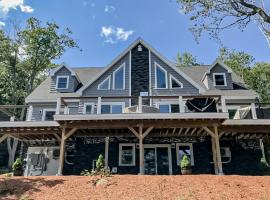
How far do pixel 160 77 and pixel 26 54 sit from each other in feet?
71.0

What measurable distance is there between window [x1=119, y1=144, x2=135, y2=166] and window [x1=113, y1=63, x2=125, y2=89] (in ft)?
14.2

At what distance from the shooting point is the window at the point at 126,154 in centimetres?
1833

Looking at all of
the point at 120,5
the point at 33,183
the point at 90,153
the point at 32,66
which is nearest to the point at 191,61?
the point at 32,66

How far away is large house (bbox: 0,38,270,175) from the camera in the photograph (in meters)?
15.6

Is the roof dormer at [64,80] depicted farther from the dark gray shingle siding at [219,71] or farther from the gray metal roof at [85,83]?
the dark gray shingle siding at [219,71]

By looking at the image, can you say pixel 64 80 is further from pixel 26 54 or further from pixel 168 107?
pixel 26 54

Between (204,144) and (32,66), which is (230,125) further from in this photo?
(32,66)

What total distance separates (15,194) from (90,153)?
7.67 metres

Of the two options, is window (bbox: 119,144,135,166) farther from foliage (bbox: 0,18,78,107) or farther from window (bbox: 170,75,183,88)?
foliage (bbox: 0,18,78,107)

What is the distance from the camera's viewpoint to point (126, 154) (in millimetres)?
18594

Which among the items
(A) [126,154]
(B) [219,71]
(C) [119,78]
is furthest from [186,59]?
(A) [126,154]

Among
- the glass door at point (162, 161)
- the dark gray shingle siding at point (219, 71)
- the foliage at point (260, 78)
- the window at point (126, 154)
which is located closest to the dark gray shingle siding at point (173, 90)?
the dark gray shingle siding at point (219, 71)

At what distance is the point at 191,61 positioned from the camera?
43500 mm

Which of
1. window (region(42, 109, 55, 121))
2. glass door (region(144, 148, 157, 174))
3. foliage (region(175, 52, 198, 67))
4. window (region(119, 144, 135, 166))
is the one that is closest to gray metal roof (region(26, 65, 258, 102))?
window (region(42, 109, 55, 121))
